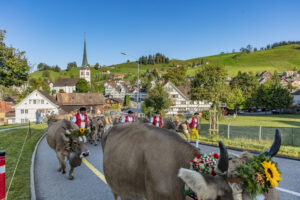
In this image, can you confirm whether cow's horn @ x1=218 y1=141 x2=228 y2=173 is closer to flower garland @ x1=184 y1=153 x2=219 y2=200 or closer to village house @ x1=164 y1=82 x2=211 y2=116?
flower garland @ x1=184 y1=153 x2=219 y2=200

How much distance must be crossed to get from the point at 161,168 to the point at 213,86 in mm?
20908

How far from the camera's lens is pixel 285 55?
504ft

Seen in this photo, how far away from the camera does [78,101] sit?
5512 centimetres

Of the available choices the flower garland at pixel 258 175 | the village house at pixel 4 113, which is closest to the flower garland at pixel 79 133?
the flower garland at pixel 258 175

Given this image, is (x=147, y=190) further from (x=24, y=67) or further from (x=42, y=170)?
(x=24, y=67)

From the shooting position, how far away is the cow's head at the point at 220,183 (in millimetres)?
1548

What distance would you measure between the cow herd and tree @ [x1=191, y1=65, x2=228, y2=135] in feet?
49.4

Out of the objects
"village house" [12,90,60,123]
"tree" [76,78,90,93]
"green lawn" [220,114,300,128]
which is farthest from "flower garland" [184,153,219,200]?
"tree" [76,78,90,93]

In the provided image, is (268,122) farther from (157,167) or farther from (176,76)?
(176,76)

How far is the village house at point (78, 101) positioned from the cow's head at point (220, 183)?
171 feet

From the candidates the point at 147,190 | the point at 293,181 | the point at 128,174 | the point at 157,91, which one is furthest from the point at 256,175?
the point at 157,91

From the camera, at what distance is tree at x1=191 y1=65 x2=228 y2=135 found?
68.6 ft

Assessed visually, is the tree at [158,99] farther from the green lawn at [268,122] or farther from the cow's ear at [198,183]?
the cow's ear at [198,183]

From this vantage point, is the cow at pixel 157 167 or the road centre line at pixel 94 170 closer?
the cow at pixel 157 167
